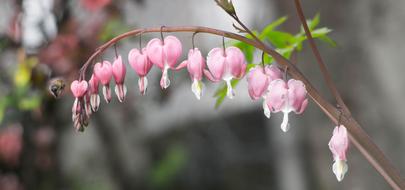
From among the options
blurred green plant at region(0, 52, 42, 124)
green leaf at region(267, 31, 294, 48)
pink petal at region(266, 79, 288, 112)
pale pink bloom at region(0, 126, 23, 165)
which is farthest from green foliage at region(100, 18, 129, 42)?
pink petal at region(266, 79, 288, 112)

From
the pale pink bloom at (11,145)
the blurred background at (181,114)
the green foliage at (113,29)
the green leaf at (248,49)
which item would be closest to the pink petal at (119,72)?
the green leaf at (248,49)

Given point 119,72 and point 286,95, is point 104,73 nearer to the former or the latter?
point 119,72

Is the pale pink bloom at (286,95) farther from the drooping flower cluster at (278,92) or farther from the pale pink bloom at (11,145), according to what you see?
the pale pink bloom at (11,145)

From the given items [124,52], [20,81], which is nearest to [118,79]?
[20,81]

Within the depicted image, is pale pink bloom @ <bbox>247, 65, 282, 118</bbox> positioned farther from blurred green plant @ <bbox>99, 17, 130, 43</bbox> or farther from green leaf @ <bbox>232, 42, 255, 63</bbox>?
blurred green plant @ <bbox>99, 17, 130, 43</bbox>

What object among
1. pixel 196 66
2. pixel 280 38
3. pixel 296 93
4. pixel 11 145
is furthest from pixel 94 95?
pixel 11 145

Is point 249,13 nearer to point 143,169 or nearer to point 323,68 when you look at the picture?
point 143,169

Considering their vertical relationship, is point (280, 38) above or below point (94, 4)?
below
